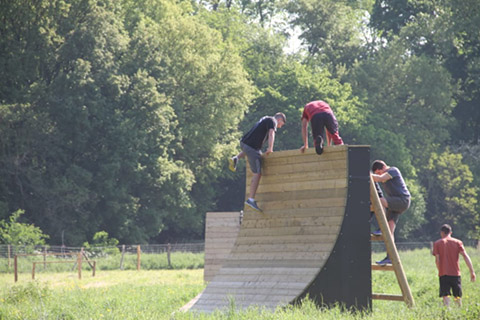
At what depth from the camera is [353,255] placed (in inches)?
486

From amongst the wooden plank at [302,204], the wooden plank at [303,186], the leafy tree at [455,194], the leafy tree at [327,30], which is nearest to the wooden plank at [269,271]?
the wooden plank at [302,204]

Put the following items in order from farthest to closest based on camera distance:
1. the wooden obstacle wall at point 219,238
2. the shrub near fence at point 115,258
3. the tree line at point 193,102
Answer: the tree line at point 193,102
the shrub near fence at point 115,258
the wooden obstacle wall at point 219,238

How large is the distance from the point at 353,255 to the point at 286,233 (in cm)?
125

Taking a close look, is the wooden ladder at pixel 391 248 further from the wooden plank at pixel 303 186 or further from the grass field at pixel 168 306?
the wooden plank at pixel 303 186

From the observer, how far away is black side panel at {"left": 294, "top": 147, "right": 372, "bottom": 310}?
1229 cm

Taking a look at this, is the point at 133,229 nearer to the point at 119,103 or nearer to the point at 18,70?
the point at 119,103

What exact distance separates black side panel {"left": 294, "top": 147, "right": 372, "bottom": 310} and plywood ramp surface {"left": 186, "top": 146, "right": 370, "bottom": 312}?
98mm

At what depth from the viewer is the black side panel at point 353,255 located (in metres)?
12.3

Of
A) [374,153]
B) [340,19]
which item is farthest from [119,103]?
[340,19]

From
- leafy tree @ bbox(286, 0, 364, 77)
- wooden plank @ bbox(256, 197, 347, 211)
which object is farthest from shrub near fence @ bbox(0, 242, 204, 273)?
leafy tree @ bbox(286, 0, 364, 77)

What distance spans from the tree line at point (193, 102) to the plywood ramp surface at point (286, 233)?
30.6m

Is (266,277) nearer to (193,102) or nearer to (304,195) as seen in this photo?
(304,195)

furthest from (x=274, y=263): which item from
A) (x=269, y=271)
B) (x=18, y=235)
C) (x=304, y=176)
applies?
(x=18, y=235)

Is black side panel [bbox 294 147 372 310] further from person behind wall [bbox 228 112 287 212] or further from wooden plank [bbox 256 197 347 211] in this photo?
person behind wall [bbox 228 112 287 212]
